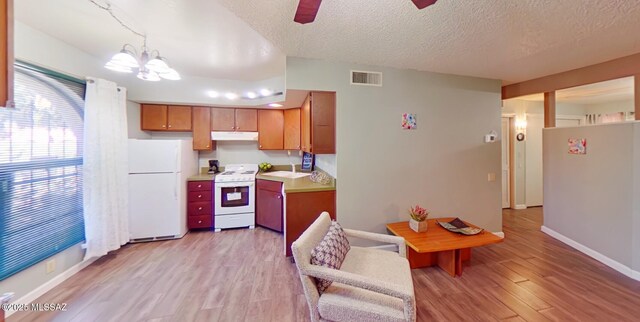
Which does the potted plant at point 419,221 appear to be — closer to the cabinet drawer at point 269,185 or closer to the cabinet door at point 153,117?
the cabinet drawer at point 269,185

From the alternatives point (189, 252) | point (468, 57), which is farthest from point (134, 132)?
point (468, 57)

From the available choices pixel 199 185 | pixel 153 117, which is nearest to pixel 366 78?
pixel 199 185

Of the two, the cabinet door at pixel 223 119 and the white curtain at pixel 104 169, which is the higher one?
the cabinet door at pixel 223 119

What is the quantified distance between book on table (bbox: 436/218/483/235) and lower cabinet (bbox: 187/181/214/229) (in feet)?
11.5

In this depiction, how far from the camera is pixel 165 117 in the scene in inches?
145

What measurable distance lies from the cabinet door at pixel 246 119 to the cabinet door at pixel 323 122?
1.78m

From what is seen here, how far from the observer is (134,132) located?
3.50 m

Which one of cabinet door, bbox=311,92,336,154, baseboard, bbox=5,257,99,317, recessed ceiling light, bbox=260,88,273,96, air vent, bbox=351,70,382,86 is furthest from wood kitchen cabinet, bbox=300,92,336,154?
baseboard, bbox=5,257,99,317

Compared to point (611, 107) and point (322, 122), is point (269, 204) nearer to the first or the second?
point (322, 122)

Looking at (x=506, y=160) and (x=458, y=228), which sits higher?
(x=506, y=160)

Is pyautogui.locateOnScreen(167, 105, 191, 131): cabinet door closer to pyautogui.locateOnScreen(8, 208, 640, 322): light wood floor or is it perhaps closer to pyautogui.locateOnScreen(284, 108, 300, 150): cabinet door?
pyautogui.locateOnScreen(284, 108, 300, 150): cabinet door

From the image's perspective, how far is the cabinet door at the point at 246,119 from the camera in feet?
13.1

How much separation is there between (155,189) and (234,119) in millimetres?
1661

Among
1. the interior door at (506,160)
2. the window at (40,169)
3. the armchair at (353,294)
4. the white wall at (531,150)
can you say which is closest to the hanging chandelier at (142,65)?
the window at (40,169)
